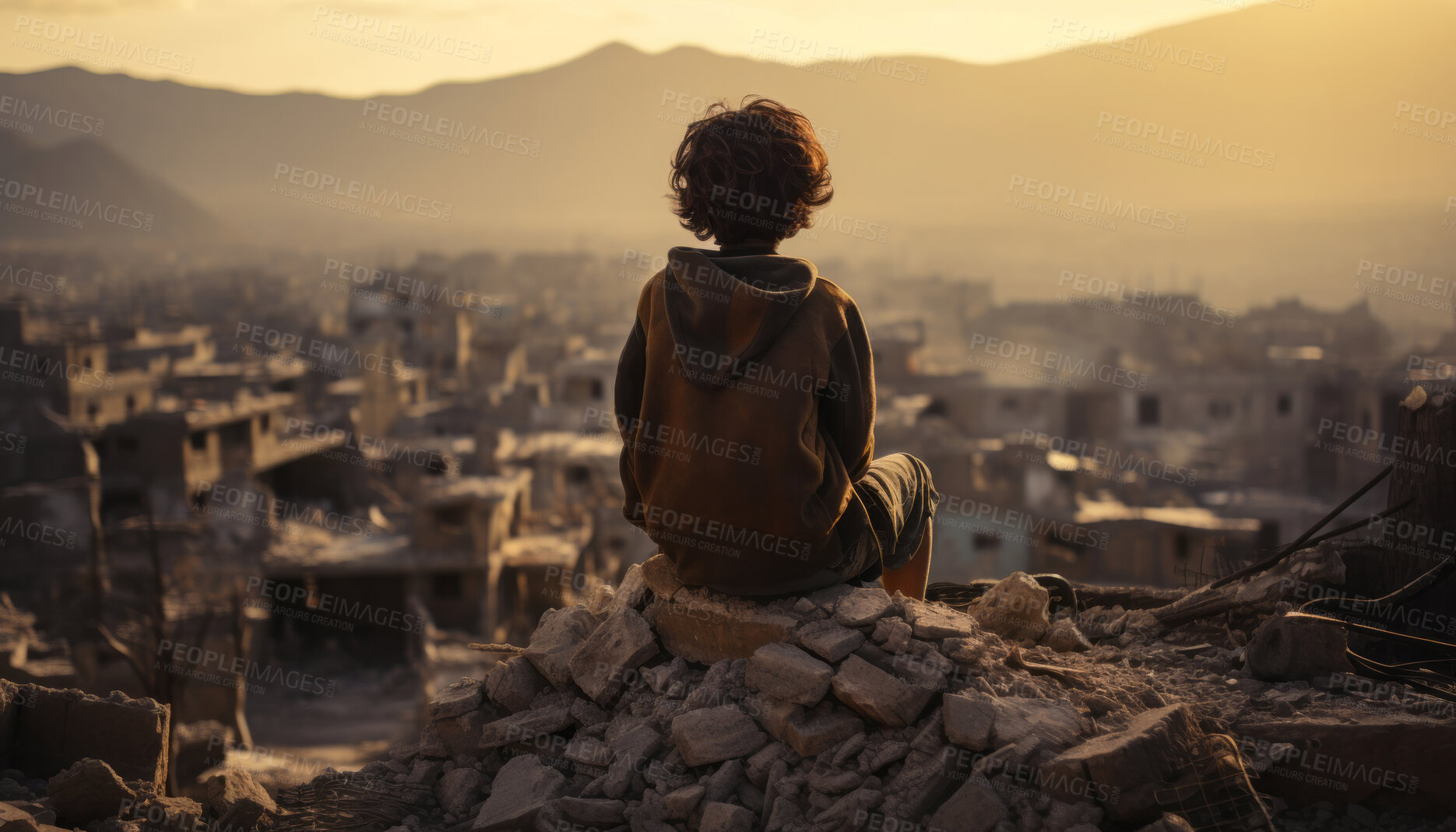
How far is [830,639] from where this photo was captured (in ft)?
Result: 9.86

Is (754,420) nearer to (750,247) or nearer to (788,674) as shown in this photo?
(750,247)

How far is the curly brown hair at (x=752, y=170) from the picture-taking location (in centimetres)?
309

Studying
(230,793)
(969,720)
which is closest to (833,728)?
(969,720)

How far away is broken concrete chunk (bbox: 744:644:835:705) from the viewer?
9.53ft

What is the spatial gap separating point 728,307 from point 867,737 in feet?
4.38

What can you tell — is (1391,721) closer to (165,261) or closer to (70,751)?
(70,751)

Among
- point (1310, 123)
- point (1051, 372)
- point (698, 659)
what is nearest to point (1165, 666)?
point (698, 659)

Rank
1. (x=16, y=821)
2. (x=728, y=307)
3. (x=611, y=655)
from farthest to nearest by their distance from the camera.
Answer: (x=611, y=655)
(x=728, y=307)
(x=16, y=821)

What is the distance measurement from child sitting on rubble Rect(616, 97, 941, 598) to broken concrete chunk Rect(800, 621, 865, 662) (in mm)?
173

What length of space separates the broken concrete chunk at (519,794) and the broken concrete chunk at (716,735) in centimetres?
41

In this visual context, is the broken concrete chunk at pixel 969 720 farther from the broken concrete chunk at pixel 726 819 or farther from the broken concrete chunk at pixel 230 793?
the broken concrete chunk at pixel 230 793

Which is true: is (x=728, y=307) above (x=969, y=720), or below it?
above

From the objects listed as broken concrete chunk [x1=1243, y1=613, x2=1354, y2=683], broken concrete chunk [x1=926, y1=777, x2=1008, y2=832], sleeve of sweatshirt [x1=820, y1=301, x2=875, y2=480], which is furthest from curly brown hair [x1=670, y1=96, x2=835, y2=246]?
broken concrete chunk [x1=1243, y1=613, x2=1354, y2=683]

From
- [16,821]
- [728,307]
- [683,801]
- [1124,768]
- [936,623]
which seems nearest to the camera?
[1124,768]
